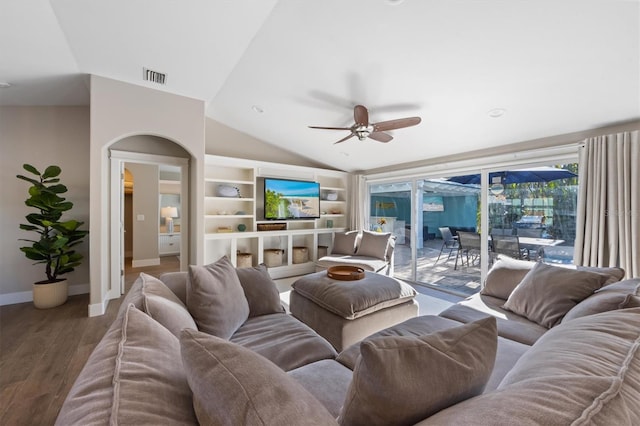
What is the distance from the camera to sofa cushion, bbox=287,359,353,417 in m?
1.10

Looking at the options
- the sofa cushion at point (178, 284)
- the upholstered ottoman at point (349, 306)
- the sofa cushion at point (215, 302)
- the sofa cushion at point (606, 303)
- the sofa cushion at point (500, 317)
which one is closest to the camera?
the sofa cushion at point (606, 303)

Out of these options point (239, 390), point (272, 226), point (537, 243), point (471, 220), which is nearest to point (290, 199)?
point (272, 226)

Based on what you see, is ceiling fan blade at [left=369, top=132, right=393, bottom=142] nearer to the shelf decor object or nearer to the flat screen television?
the flat screen television

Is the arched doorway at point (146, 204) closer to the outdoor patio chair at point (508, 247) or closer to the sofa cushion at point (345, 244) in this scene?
the sofa cushion at point (345, 244)

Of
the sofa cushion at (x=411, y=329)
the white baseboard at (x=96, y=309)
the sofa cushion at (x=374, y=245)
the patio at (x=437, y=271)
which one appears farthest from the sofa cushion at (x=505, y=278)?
the white baseboard at (x=96, y=309)

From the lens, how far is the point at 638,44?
1825 mm

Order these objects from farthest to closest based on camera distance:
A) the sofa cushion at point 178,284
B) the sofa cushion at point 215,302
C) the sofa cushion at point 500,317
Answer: the sofa cushion at point 178,284, the sofa cushion at point 500,317, the sofa cushion at point 215,302

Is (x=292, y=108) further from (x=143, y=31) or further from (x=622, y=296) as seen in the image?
(x=622, y=296)

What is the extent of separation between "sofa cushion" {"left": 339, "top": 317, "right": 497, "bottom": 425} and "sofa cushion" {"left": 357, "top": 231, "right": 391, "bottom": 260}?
3.75 metres

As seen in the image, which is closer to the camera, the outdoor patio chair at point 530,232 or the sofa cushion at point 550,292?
the sofa cushion at point 550,292

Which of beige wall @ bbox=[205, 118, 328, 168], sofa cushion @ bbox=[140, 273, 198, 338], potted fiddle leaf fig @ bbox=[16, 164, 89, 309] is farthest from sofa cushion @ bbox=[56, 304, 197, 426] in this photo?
beige wall @ bbox=[205, 118, 328, 168]

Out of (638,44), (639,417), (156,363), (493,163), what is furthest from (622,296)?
(493,163)

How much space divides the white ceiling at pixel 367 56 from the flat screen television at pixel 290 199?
181cm

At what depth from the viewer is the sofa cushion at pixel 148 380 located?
59cm
